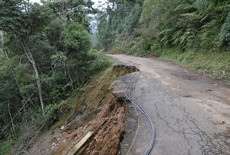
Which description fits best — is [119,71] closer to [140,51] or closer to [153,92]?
[153,92]

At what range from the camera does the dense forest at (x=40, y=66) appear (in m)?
12.1

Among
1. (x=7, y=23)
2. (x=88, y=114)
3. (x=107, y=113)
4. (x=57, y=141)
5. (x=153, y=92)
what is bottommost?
(x=57, y=141)

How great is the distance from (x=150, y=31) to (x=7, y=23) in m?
13.2

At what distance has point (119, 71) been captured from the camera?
1182 centimetres

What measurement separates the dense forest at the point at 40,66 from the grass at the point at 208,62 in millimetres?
5338

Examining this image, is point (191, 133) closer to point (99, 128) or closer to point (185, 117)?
point (185, 117)

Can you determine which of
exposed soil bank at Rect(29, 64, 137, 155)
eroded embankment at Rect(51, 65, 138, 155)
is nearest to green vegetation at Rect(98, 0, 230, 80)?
exposed soil bank at Rect(29, 64, 137, 155)

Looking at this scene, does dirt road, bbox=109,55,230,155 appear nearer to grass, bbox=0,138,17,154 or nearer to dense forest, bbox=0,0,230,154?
dense forest, bbox=0,0,230,154

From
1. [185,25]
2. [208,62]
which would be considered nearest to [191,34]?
[185,25]

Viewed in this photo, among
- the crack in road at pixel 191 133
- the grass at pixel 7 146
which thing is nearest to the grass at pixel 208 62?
the crack in road at pixel 191 133

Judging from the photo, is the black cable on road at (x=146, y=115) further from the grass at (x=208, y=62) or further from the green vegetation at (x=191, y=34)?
the green vegetation at (x=191, y=34)

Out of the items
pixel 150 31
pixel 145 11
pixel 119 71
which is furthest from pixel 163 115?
pixel 145 11

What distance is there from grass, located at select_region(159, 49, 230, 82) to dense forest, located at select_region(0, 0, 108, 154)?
17.5 ft

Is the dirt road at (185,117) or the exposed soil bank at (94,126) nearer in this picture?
the dirt road at (185,117)
